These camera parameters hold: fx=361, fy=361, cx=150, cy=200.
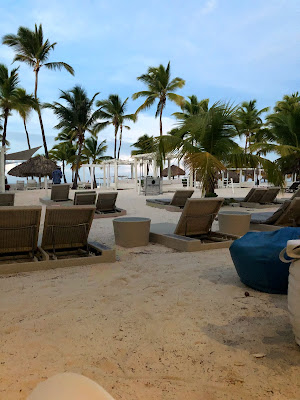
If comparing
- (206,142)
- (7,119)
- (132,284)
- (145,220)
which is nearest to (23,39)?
(7,119)

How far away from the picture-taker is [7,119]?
26422mm

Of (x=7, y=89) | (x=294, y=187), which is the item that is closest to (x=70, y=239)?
(x=294, y=187)

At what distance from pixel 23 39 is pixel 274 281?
96.0ft

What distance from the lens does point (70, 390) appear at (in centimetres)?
79

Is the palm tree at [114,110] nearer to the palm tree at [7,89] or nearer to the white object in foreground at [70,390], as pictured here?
the palm tree at [7,89]

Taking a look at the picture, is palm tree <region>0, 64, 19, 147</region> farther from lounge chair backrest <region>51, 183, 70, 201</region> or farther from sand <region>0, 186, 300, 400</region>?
sand <region>0, 186, 300, 400</region>

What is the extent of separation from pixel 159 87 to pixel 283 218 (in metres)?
26.2

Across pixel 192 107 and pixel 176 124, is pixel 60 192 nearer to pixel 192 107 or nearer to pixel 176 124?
pixel 176 124

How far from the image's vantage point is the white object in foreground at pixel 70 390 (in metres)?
0.78

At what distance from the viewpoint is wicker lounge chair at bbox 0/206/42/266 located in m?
3.80

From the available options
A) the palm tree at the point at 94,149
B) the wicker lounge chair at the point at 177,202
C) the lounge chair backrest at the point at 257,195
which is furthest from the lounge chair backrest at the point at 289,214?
the palm tree at the point at 94,149

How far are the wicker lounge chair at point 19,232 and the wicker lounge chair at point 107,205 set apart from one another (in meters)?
4.95

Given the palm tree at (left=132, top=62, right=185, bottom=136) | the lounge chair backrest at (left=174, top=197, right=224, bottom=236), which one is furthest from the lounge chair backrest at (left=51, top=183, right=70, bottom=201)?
the palm tree at (left=132, top=62, right=185, bottom=136)

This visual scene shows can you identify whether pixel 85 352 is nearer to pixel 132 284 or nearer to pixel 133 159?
pixel 132 284
